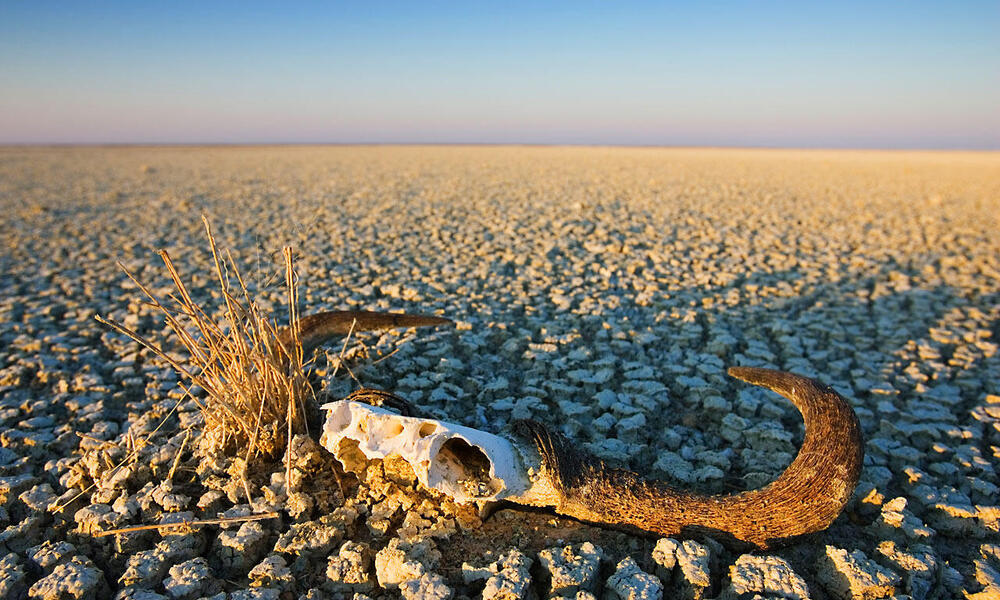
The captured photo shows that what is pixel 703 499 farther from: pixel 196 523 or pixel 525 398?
pixel 196 523

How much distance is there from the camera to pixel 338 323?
7.86ft

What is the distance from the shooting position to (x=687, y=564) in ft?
4.95

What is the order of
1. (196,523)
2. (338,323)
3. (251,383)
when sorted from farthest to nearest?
(338,323), (251,383), (196,523)

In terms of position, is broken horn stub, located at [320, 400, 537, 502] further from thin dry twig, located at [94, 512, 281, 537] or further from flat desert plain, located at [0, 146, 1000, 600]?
thin dry twig, located at [94, 512, 281, 537]

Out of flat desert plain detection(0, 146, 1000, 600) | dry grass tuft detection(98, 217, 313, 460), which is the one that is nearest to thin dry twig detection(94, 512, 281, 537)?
flat desert plain detection(0, 146, 1000, 600)

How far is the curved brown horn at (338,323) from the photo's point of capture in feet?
7.65

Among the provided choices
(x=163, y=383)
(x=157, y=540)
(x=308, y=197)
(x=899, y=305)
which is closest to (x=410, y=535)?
(x=157, y=540)

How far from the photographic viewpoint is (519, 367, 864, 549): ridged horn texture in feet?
5.33

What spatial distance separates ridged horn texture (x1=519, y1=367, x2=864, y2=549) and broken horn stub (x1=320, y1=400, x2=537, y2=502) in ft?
0.36

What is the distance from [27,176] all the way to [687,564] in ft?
46.0

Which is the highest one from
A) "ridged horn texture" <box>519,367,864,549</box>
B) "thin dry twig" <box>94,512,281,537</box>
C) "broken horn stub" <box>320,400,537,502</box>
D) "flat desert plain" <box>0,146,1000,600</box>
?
"broken horn stub" <box>320,400,537,502</box>

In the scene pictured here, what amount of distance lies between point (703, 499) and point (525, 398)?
0.91 metres

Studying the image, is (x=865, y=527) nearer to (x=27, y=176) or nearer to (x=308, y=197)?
(x=308, y=197)

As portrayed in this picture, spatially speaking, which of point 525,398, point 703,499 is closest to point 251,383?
point 525,398
